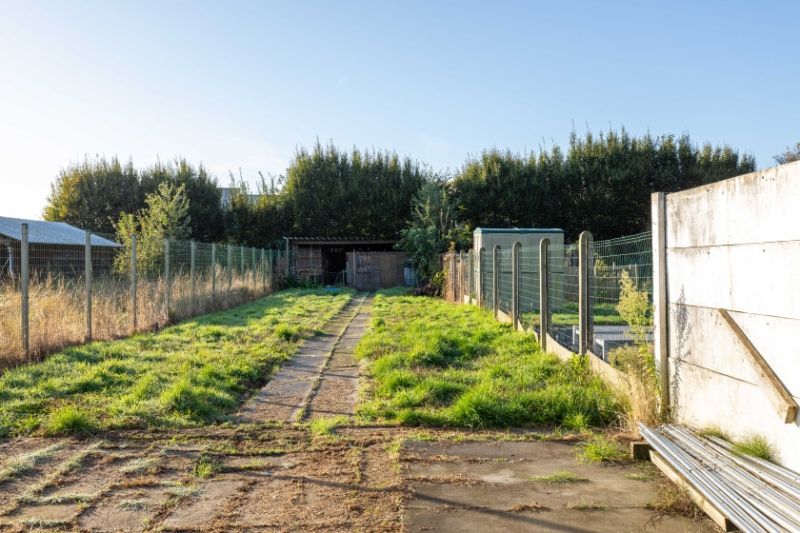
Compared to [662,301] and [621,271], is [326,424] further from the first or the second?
[621,271]

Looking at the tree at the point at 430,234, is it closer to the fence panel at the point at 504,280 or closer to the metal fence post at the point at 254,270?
the metal fence post at the point at 254,270

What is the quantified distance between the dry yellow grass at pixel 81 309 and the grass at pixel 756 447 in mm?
8127

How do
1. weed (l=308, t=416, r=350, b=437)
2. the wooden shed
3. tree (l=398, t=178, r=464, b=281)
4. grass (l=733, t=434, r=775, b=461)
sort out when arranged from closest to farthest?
grass (l=733, t=434, r=775, b=461), weed (l=308, t=416, r=350, b=437), tree (l=398, t=178, r=464, b=281), the wooden shed

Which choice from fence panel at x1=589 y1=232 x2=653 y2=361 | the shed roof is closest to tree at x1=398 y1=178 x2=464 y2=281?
the shed roof

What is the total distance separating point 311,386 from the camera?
7.10 metres

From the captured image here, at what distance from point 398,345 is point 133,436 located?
4690 mm

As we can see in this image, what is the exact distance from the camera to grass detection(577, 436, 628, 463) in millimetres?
4449

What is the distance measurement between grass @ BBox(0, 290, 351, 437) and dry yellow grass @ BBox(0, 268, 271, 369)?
473 millimetres

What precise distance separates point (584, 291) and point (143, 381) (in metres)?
4.73

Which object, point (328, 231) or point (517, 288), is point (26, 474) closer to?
point (517, 288)

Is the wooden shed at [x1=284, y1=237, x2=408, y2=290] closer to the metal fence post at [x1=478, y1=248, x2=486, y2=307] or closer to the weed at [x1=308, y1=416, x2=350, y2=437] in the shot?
the metal fence post at [x1=478, y1=248, x2=486, y2=307]

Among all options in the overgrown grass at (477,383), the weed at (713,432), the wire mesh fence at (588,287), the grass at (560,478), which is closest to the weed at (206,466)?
the overgrown grass at (477,383)

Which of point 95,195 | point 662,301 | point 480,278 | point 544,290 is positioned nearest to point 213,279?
point 480,278

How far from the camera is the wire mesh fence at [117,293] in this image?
8.71m
